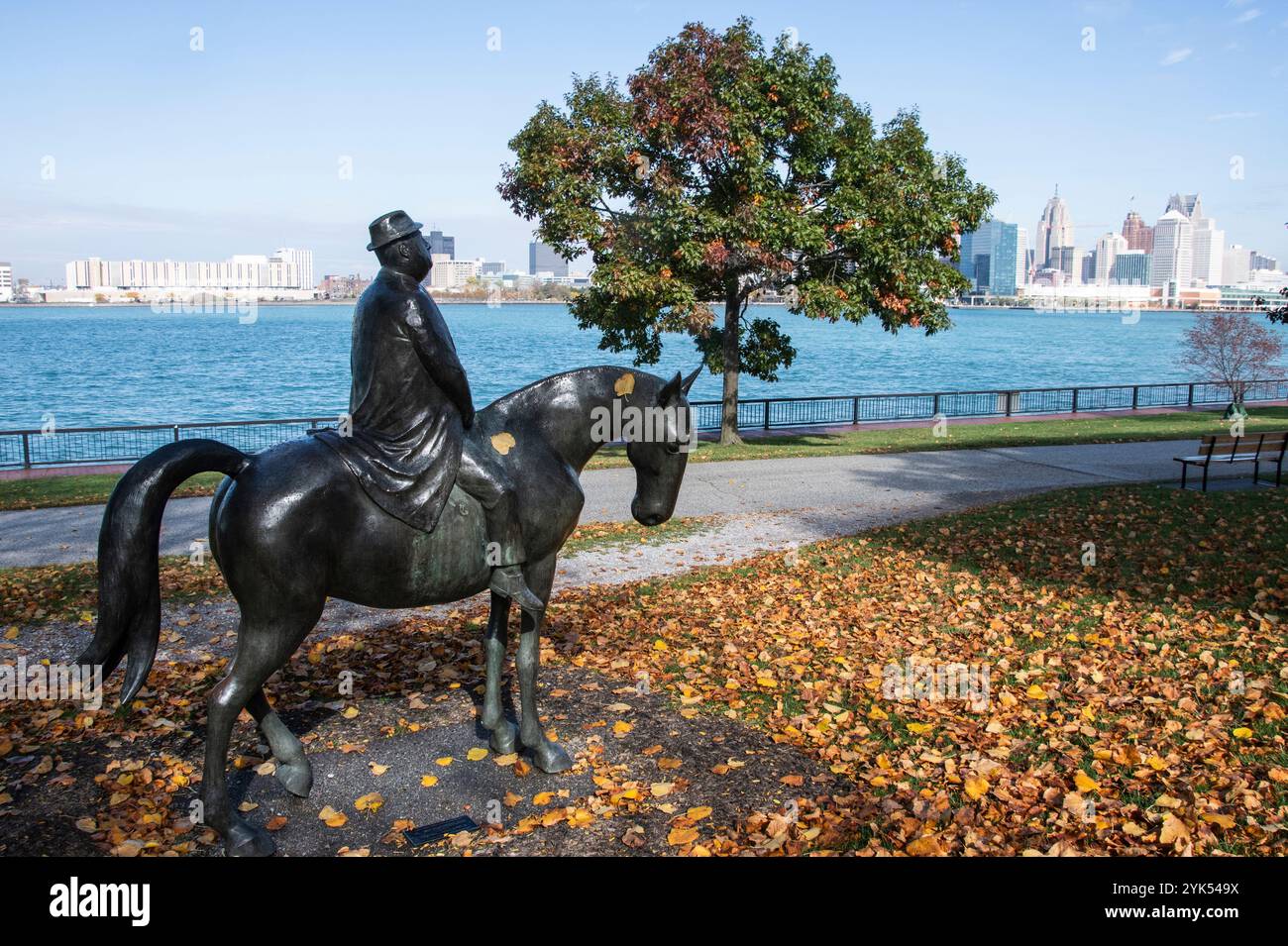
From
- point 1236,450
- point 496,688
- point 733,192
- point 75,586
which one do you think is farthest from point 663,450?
point 733,192

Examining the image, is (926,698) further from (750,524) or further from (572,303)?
(572,303)

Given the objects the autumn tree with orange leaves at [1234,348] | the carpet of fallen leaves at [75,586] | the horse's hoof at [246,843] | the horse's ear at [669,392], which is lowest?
the carpet of fallen leaves at [75,586]

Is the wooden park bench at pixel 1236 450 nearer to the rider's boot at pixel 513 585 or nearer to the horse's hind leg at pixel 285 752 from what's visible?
the rider's boot at pixel 513 585

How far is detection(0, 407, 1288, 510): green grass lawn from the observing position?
16.8m

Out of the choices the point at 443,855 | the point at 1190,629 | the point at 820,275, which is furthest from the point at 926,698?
the point at 820,275

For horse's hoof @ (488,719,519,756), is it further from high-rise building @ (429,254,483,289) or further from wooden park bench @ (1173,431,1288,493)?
high-rise building @ (429,254,483,289)

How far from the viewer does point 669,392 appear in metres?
5.81

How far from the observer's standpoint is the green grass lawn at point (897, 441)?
16.8 metres

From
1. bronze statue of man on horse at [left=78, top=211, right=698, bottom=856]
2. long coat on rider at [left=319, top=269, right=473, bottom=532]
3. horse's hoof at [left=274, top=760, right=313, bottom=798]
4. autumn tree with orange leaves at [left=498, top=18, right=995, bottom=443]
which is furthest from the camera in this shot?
autumn tree with orange leaves at [left=498, top=18, right=995, bottom=443]

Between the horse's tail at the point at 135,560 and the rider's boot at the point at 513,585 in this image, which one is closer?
the horse's tail at the point at 135,560

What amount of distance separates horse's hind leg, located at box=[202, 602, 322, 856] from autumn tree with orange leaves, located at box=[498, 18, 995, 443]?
14570 millimetres

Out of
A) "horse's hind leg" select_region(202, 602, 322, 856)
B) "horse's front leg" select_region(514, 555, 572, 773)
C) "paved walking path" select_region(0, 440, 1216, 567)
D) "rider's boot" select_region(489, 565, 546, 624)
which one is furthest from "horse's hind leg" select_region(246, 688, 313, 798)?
"paved walking path" select_region(0, 440, 1216, 567)

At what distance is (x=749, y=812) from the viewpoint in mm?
5520

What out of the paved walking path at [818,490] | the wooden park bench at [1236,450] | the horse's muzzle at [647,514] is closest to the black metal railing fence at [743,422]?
the paved walking path at [818,490]
